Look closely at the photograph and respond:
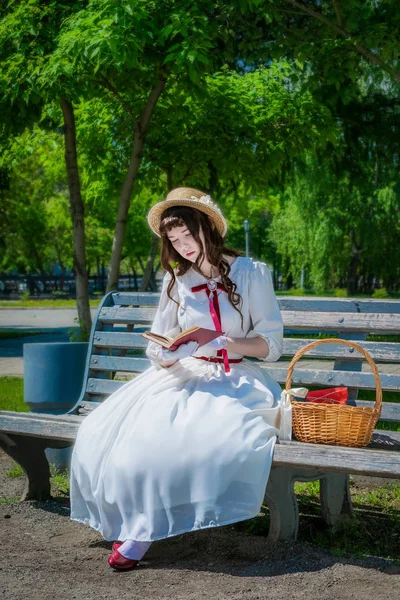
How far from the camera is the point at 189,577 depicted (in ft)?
13.0

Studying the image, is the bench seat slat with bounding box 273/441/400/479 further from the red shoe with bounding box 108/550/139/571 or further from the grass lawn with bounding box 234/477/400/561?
the red shoe with bounding box 108/550/139/571

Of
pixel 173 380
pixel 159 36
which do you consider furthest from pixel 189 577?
pixel 159 36

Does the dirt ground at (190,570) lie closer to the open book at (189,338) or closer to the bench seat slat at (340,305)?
the open book at (189,338)

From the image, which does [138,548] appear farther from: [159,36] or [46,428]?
[159,36]

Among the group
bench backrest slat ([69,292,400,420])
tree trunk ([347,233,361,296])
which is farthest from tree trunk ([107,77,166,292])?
tree trunk ([347,233,361,296])

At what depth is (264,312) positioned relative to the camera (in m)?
4.35

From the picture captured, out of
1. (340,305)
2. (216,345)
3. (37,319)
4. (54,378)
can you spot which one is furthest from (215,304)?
(37,319)

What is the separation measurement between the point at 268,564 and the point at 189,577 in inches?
13.8

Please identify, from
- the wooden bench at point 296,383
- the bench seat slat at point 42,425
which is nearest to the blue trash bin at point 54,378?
the wooden bench at point 296,383

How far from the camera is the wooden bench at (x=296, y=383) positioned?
3887 millimetres

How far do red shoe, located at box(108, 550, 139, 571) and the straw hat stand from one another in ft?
4.77

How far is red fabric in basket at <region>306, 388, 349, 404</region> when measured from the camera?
419cm

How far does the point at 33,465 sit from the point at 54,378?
0.71 metres

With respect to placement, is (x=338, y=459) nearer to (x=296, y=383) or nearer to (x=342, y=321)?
(x=296, y=383)
